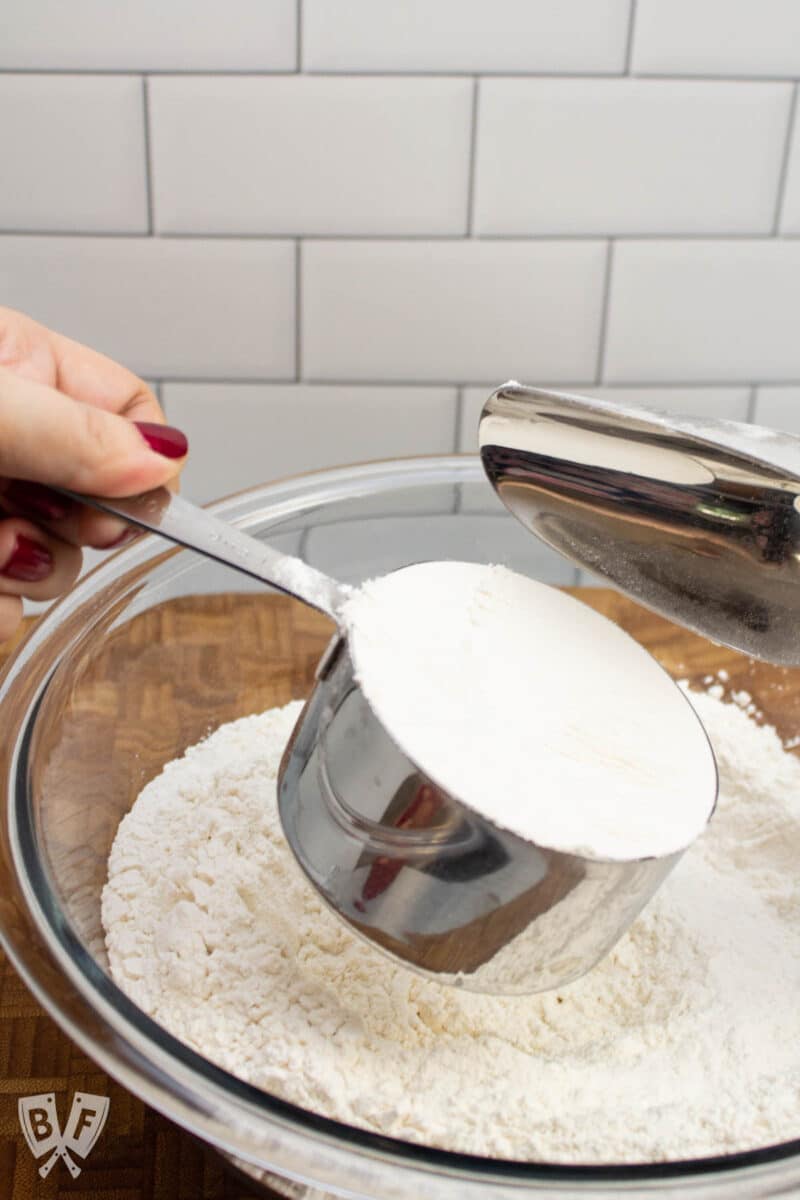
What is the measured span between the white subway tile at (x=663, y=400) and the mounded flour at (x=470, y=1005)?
18.5 inches

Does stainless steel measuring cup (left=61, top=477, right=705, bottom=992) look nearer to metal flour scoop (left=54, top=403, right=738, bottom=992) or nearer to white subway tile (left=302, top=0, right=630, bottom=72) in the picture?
metal flour scoop (left=54, top=403, right=738, bottom=992)

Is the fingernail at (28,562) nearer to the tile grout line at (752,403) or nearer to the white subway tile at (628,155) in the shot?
the white subway tile at (628,155)

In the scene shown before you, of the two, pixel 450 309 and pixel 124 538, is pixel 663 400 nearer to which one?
pixel 450 309

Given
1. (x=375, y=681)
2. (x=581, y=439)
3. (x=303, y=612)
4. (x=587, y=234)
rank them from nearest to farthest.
Answer: (x=375, y=681), (x=581, y=439), (x=303, y=612), (x=587, y=234)

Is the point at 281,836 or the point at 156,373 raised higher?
the point at 156,373

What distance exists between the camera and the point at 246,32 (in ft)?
2.96

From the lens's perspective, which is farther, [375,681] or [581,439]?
[581,439]

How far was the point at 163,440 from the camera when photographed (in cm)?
58

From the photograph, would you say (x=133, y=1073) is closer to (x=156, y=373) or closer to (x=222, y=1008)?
(x=222, y=1008)

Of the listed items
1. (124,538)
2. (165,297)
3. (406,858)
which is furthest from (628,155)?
(406,858)

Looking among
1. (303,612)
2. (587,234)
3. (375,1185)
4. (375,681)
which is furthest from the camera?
(587,234)

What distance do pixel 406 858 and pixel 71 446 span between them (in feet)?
0.80

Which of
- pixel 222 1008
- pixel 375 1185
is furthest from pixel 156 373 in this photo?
pixel 375 1185

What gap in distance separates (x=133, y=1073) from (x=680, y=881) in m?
0.36
